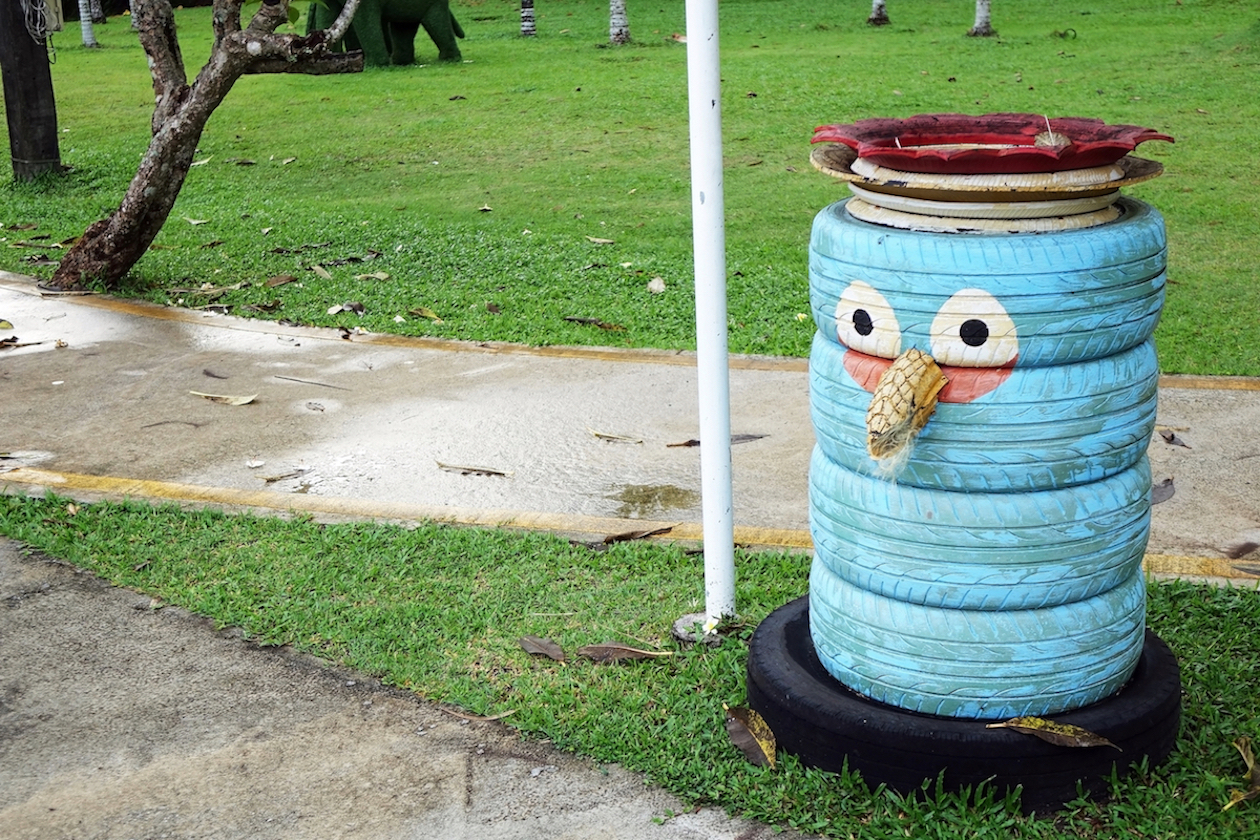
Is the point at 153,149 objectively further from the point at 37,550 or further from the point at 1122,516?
the point at 1122,516

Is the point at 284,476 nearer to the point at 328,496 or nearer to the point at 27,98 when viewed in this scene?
the point at 328,496

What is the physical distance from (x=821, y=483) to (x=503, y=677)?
3.55 feet

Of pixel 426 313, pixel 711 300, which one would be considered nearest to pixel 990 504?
pixel 711 300

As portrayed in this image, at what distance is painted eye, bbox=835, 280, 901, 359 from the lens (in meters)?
2.78

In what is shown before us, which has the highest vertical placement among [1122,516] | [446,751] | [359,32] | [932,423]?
[359,32]

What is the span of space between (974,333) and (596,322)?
4.13 m

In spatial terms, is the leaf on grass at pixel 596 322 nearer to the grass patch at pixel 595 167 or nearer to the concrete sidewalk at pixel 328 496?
the grass patch at pixel 595 167

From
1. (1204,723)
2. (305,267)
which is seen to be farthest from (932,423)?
(305,267)

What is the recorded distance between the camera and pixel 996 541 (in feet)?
9.12

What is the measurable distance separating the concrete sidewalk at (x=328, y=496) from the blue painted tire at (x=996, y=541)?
68 centimetres

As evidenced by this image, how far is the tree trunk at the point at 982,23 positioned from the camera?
1714 cm

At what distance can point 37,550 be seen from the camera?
445 cm

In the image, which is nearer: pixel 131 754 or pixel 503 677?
pixel 131 754

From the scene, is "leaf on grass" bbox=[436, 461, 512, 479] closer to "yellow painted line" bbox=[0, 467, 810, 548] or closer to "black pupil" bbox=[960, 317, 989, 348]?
"yellow painted line" bbox=[0, 467, 810, 548]
